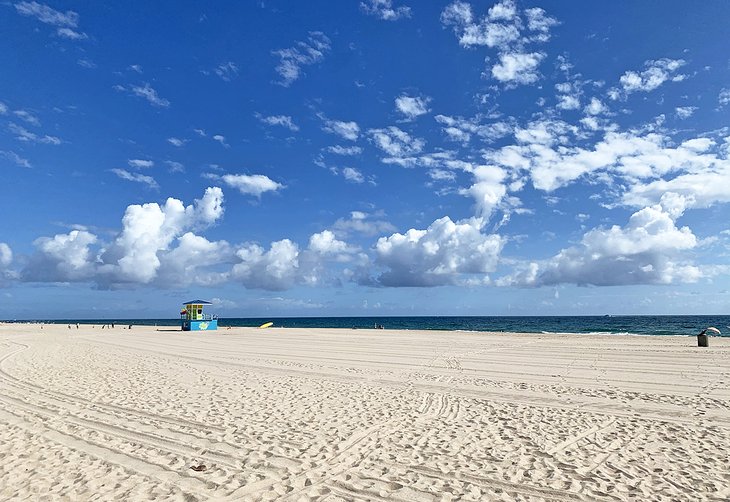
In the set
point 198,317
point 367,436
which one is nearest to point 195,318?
point 198,317

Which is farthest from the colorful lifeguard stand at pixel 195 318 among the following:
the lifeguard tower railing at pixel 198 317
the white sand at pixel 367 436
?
the white sand at pixel 367 436

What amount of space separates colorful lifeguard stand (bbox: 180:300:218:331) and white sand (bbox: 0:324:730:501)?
129 ft

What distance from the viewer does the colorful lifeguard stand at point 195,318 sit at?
2160 inches

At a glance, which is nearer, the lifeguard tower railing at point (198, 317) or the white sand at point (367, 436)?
the white sand at point (367, 436)

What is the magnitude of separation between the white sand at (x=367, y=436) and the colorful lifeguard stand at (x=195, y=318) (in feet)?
129

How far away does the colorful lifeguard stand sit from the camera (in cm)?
5488

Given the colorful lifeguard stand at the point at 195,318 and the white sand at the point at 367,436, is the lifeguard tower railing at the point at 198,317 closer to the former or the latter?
the colorful lifeguard stand at the point at 195,318

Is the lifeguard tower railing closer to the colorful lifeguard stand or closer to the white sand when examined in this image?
the colorful lifeguard stand

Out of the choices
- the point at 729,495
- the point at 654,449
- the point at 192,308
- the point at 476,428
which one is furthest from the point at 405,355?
the point at 192,308

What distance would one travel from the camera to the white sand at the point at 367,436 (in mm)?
6312

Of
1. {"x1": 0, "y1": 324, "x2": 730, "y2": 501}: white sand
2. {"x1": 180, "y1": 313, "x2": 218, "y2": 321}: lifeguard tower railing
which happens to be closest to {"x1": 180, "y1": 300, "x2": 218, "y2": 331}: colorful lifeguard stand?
{"x1": 180, "y1": 313, "x2": 218, "y2": 321}: lifeguard tower railing

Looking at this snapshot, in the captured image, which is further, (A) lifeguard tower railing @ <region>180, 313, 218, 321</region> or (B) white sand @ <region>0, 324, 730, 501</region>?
(A) lifeguard tower railing @ <region>180, 313, 218, 321</region>

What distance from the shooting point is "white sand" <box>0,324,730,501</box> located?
6.31m

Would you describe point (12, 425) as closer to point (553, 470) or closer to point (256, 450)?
point (256, 450)
